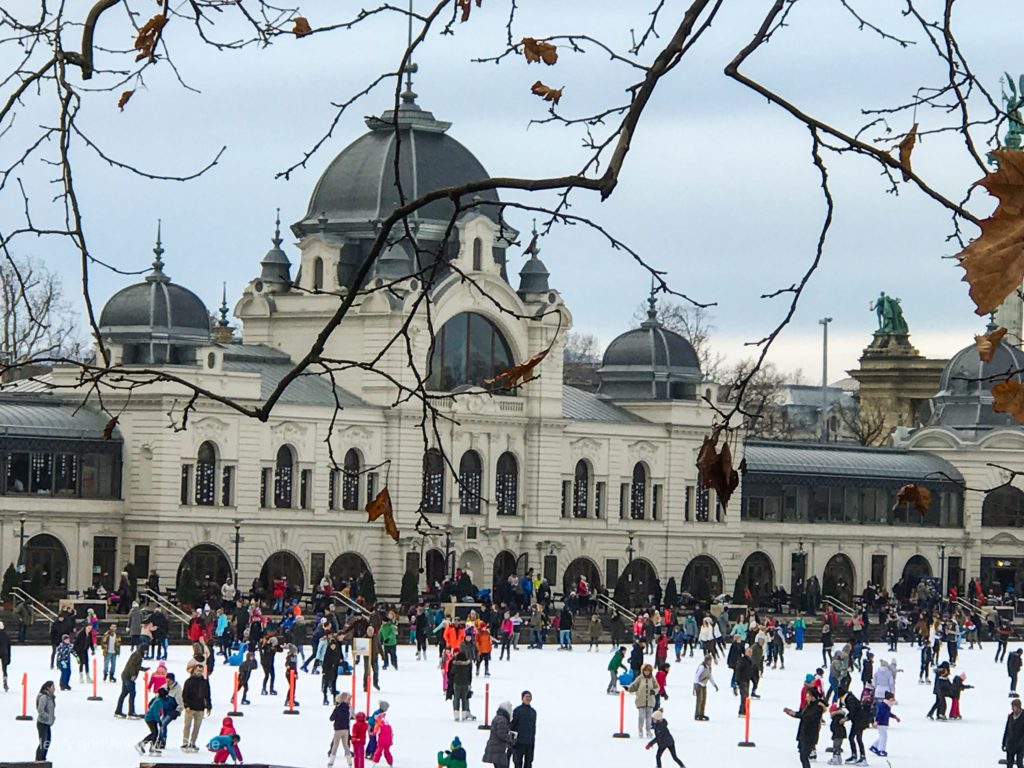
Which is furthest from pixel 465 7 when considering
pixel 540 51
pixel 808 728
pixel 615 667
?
pixel 615 667

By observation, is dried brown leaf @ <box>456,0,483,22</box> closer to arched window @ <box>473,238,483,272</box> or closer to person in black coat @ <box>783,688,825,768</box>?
person in black coat @ <box>783,688,825,768</box>

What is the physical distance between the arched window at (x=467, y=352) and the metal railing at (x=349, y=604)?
398 inches

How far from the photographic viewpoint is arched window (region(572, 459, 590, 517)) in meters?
79.9

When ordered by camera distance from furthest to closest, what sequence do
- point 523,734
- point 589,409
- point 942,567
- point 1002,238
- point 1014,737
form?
point 942,567
point 589,409
point 1014,737
point 523,734
point 1002,238

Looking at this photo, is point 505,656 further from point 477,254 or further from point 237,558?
point 477,254

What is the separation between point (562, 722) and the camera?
134 ft

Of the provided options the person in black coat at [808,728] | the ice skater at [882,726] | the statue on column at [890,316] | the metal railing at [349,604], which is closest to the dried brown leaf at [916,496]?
the person in black coat at [808,728]

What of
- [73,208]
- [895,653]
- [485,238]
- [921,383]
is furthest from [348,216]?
[73,208]

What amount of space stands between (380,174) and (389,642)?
27.4 meters

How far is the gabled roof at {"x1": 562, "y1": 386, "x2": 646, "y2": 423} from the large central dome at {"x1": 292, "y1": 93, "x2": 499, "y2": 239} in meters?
7.23

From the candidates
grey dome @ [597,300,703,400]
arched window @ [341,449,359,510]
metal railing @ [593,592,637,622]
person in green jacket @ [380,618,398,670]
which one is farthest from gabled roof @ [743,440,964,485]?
person in green jacket @ [380,618,398,670]

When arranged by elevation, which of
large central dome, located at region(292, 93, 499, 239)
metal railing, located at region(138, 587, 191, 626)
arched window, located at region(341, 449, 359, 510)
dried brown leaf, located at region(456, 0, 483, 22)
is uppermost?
large central dome, located at region(292, 93, 499, 239)

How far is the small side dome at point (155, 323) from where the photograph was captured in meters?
70.7

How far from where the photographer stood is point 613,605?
72188 mm
